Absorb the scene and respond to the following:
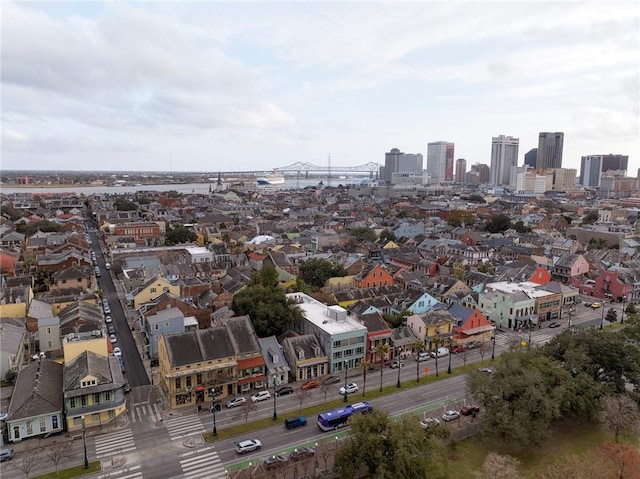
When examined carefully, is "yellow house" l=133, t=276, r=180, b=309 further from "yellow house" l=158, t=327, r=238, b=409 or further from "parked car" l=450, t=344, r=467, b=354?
"parked car" l=450, t=344, r=467, b=354

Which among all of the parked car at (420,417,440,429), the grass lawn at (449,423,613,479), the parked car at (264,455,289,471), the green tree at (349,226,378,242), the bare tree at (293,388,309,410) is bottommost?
the grass lawn at (449,423,613,479)

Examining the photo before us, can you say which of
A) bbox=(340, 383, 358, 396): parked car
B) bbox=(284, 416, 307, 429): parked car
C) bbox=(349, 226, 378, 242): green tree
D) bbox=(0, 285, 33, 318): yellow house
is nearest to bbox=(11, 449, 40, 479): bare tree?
bbox=(284, 416, 307, 429): parked car

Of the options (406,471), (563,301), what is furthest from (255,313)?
(563,301)

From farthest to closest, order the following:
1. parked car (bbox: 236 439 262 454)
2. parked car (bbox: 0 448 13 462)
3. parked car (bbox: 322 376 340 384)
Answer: parked car (bbox: 322 376 340 384)
parked car (bbox: 236 439 262 454)
parked car (bbox: 0 448 13 462)

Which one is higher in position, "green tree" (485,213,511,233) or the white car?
"green tree" (485,213,511,233)

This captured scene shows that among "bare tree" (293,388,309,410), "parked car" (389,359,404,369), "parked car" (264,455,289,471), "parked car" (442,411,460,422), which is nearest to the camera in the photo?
"parked car" (264,455,289,471)

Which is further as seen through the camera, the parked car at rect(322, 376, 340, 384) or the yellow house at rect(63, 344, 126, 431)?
the parked car at rect(322, 376, 340, 384)
